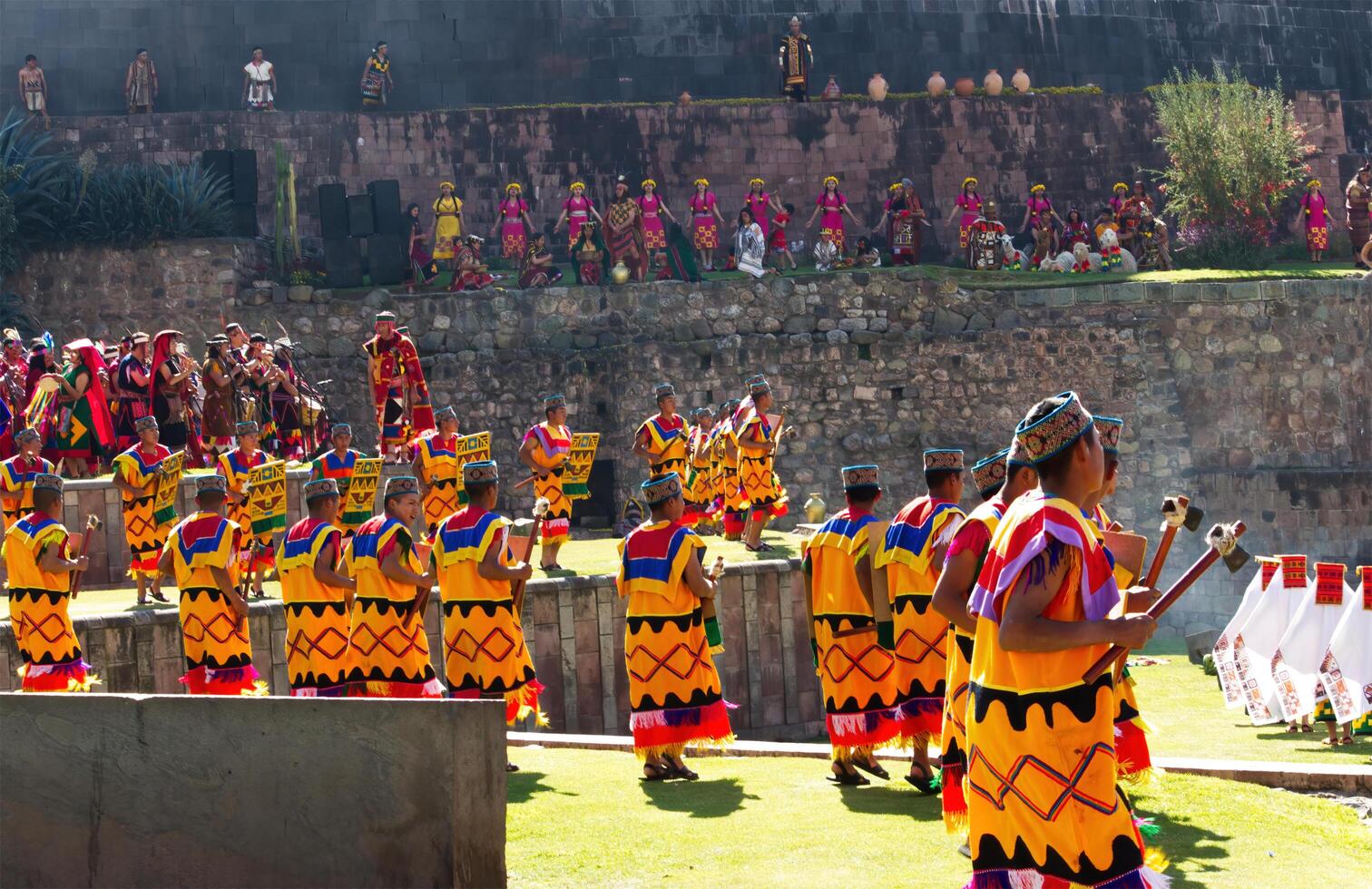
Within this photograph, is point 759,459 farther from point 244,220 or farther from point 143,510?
point 244,220

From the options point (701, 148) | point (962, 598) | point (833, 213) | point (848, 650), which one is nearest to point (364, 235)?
point (701, 148)

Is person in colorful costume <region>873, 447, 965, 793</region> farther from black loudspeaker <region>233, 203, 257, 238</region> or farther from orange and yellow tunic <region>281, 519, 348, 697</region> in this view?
black loudspeaker <region>233, 203, 257, 238</region>

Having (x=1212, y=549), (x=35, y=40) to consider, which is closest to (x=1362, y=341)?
(x=35, y=40)

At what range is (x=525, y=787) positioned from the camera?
10.5 meters

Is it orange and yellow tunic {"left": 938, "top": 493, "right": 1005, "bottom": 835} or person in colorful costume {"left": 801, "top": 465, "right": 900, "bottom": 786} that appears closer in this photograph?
orange and yellow tunic {"left": 938, "top": 493, "right": 1005, "bottom": 835}

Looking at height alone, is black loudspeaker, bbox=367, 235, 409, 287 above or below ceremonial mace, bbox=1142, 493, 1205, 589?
above

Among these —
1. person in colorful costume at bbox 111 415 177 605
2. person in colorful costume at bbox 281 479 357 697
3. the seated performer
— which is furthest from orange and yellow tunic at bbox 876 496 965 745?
the seated performer

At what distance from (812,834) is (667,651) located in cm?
213

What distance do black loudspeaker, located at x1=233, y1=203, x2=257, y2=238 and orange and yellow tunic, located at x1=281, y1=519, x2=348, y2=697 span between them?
54.7 feet

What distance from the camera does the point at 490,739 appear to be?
709cm

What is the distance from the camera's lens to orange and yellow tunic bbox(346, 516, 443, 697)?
1132 cm

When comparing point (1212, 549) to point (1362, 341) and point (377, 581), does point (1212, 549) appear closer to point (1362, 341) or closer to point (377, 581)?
point (377, 581)

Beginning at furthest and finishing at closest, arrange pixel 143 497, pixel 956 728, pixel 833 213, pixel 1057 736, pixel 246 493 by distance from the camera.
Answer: pixel 833 213 < pixel 246 493 < pixel 143 497 < pixel 956 728 < pixel 1057 736

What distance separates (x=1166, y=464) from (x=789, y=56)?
937cm
